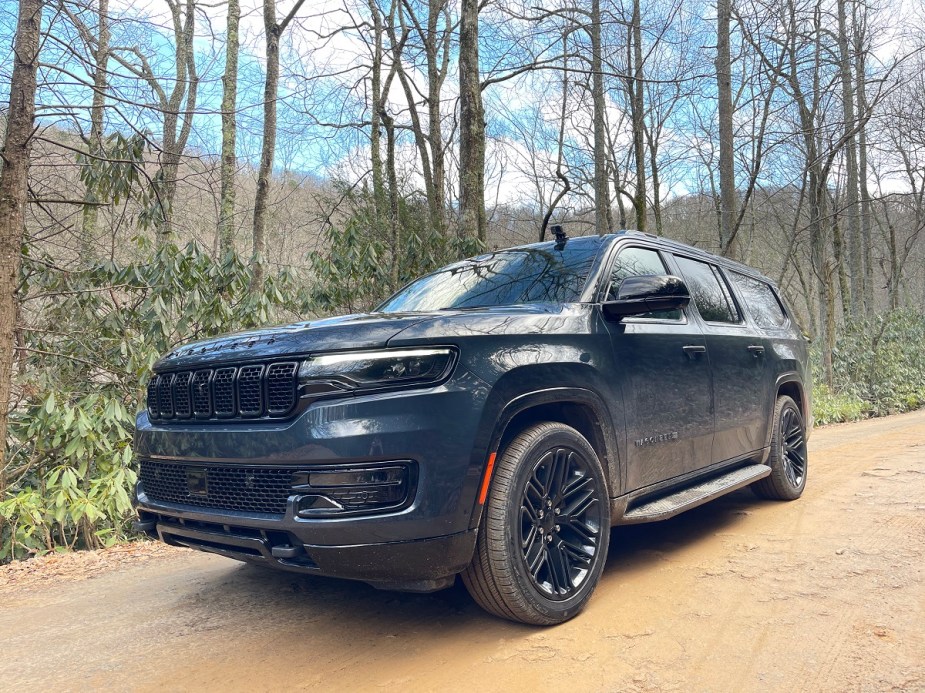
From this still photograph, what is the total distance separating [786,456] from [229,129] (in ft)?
28.8

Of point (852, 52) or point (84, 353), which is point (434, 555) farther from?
point (852, 52)

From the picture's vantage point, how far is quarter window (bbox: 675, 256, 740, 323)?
4.44 m

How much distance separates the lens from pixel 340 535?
234cm

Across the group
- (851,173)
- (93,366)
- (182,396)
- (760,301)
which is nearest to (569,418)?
(182,396)

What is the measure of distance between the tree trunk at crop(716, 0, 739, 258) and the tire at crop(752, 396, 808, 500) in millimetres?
8348

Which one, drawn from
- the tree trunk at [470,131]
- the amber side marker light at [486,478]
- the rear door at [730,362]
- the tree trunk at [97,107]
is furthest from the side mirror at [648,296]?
the tree trunk at [470,131]

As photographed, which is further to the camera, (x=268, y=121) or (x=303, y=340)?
(x=268, y=121)

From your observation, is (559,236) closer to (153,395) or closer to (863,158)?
(153,395)

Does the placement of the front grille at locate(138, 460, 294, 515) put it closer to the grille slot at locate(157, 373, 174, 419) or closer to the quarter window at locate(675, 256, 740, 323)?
the grille slot at locate(157, 373, 174, 419)

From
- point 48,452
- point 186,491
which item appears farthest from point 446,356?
point 48,452

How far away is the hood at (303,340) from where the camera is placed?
98.5 inches

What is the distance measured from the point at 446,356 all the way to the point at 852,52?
16.8 m

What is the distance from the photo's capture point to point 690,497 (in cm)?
368

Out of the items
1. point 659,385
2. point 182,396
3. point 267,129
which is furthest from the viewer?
point 267,129
